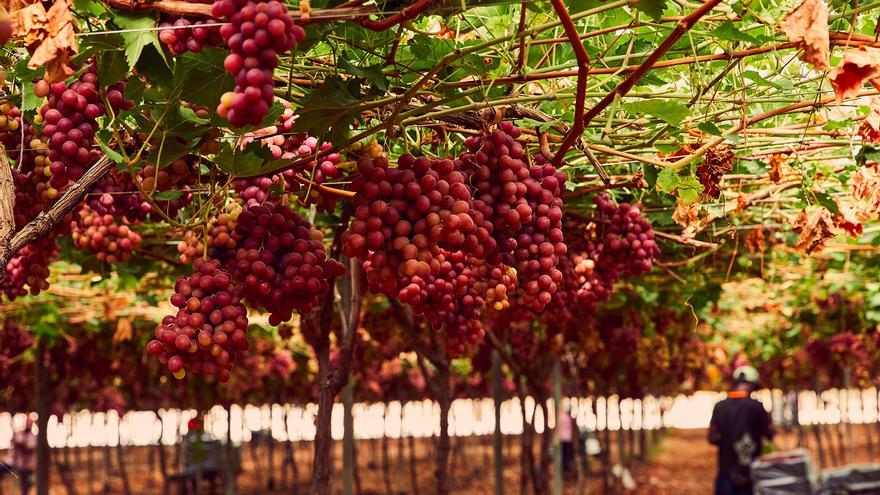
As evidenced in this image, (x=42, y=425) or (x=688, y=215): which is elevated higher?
(x=688, y=215)

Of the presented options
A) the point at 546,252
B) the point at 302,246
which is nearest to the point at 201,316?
the point at 302,246

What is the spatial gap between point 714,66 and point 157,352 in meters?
1.89

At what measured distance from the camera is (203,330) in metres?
2.06

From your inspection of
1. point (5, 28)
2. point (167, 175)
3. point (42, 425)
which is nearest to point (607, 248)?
point (167, 175)

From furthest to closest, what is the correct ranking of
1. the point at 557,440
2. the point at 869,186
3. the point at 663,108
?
the point at 557,440, the point at 869,186, the point at 663,108

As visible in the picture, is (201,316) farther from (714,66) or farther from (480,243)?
(714,66)

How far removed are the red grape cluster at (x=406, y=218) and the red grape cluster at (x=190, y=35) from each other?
47 cm

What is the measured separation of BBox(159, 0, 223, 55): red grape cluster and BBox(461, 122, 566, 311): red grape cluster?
29.3 inches

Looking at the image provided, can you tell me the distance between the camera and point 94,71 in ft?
6.68

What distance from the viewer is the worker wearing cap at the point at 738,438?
8.68 m

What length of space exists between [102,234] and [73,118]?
161cm

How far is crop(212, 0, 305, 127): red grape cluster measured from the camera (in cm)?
142

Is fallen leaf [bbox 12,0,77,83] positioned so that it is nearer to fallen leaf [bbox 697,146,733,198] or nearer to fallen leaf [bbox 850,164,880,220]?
fallen leaf [bbox 697,146,733,198]

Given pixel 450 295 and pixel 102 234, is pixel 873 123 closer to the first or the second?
pixel 450 295
